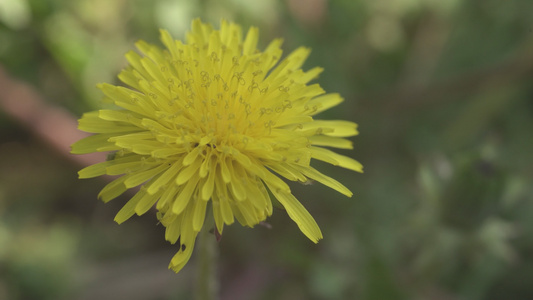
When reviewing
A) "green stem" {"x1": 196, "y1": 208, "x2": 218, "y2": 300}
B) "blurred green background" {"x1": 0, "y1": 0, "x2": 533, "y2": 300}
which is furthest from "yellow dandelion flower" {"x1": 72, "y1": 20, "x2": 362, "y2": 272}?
"blurred green background" {"x1": 0, "y1": 0, "x2": 533, "y2": 300}

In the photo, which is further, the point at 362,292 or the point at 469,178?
the point at 362,292

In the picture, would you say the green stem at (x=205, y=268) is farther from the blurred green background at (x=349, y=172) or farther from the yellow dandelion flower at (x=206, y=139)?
the blurred green background at (x=349, y=172)

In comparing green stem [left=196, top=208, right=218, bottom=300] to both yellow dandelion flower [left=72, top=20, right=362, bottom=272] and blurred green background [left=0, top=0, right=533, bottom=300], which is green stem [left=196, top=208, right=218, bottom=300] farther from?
blurred green background [left=0, top=0, right=533, bottom=300]

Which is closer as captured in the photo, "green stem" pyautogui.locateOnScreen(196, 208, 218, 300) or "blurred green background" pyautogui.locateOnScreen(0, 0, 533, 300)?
"green stem" pyautogui.locateOnScreen(196, 208, 218, 300)

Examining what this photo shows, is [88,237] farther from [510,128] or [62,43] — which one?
[510,128]

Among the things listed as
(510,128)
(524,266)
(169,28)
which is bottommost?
(524,266)

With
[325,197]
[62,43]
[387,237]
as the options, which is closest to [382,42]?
[325,197]

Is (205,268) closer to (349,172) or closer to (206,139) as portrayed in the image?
(206,139)
